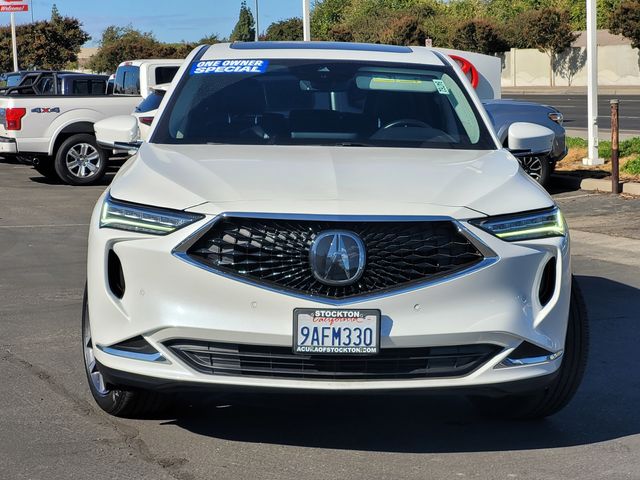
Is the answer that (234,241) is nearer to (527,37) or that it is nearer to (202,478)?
(202,478)

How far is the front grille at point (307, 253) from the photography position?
174 inches

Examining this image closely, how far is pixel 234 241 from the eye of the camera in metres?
4.44

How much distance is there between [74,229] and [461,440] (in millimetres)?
8439

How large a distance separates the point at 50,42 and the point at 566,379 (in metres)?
60.6

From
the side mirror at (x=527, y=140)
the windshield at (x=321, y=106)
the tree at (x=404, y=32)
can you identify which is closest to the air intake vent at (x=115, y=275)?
the windshield at (x=321, y=106)

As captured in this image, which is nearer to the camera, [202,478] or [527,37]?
[202,478]

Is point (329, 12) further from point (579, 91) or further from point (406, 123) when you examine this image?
point (406, 123)

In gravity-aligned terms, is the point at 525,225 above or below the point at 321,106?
below

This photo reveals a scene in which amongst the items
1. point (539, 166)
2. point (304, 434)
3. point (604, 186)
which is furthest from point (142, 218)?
point (604, 186)

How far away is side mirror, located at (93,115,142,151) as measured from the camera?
627 cm

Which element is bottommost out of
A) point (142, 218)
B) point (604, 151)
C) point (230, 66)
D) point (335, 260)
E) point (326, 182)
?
point (604, 151)

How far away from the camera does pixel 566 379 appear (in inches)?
196

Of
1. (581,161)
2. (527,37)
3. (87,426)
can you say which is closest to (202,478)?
(87,426)

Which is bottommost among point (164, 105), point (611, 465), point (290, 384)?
point (611, 465)
